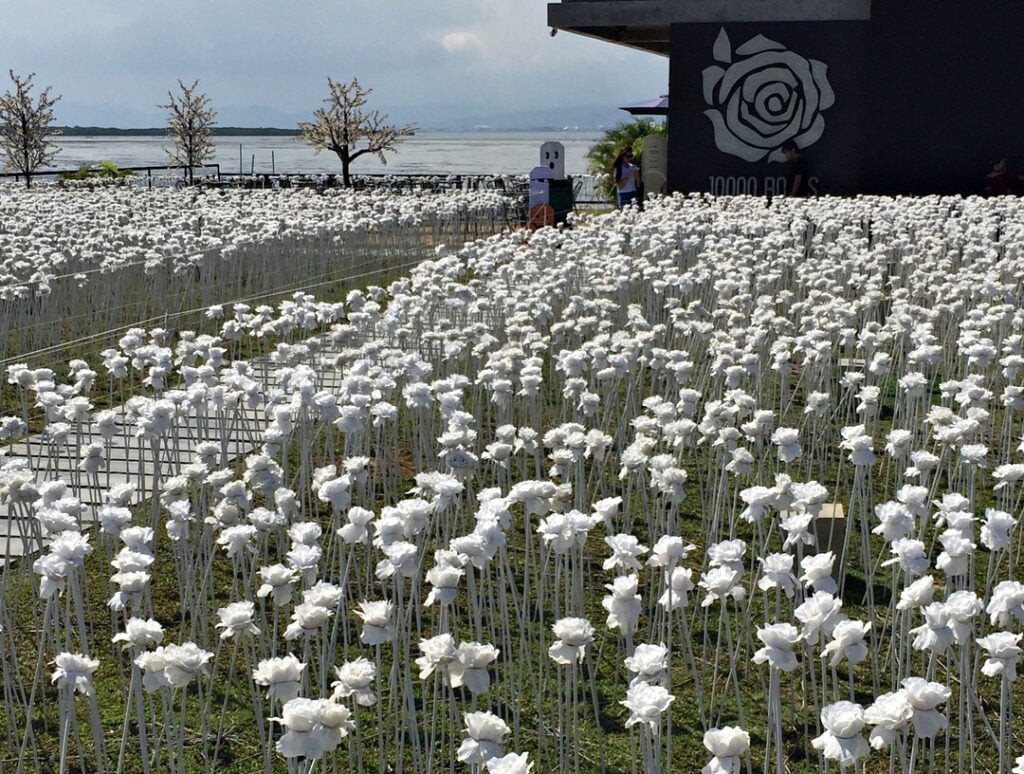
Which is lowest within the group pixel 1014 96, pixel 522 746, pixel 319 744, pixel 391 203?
pixel 522 746

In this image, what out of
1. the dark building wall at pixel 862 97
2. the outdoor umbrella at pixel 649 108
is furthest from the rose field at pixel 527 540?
the outdoor umbrella at pixel 649 108

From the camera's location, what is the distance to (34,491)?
4.45 metres

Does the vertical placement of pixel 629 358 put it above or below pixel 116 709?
above

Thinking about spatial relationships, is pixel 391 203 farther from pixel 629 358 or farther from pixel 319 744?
pixel 319 744

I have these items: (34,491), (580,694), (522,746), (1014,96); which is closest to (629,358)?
(580,694)

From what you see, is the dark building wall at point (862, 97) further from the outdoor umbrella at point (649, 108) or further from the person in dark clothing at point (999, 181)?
the outdoor umbrella at point (649, 108)

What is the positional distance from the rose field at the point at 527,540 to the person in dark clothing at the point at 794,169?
10.7 meters

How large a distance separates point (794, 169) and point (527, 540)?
19355 mm

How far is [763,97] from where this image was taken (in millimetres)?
22906

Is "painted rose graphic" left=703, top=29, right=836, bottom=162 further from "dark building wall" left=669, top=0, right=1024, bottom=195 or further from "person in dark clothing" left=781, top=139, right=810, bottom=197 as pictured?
"person in dark clothing" left=781, top=139, right=810, bottom=197

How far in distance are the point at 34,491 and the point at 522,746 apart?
6.25 ft

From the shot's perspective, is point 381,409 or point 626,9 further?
point 626,9

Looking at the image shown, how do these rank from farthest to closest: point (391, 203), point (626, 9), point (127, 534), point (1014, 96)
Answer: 1. point (626, 9)
2. point (1014, 96)
3. point (391, 203)
4. point (127, 534)

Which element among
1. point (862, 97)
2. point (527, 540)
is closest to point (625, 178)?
point (862, 97)
